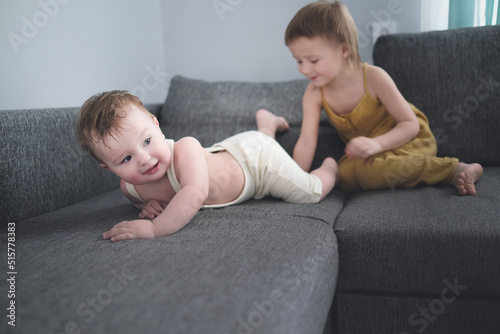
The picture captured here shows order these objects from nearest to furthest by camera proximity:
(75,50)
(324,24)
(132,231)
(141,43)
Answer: (132,231) → (324,24) → (75,50) → (141,43)

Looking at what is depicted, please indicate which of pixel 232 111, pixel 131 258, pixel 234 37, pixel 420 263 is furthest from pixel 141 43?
pixel 420 263

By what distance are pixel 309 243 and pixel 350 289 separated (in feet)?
0.84

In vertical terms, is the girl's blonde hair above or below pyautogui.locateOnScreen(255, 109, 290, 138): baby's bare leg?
above

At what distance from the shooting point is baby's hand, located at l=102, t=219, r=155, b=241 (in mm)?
1028

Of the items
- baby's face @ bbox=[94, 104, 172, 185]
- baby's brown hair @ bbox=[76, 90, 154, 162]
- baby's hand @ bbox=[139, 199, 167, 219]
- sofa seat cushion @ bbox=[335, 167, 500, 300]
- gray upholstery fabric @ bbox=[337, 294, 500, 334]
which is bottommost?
gray upholstery fabric @ bbox=[337, 294, 500, 334]

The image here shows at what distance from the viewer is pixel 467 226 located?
105 centimetres

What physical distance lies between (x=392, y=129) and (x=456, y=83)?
360mm

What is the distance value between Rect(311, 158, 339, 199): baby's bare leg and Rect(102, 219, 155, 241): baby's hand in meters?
0.61

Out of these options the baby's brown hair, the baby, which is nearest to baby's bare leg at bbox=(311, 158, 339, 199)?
the baby

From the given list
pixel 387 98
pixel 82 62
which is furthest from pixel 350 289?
pixel 82 62

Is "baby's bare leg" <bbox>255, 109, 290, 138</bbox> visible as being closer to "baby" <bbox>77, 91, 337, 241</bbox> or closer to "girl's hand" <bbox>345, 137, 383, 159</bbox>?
"baby" <bbox>77, 91, 337, 241</bbox>

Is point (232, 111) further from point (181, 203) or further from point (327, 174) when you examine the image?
point (181, 203)

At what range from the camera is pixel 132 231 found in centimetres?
103

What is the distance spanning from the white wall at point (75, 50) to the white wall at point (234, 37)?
12cm
